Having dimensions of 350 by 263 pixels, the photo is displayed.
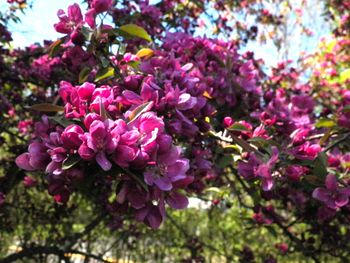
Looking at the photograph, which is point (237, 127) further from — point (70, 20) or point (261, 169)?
point (70, 20)

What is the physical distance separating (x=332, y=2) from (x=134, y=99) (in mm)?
5575

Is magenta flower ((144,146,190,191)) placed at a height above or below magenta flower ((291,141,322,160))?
above

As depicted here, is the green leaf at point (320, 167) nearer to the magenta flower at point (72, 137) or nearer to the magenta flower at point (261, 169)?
the magenta flower at point (261, 169)

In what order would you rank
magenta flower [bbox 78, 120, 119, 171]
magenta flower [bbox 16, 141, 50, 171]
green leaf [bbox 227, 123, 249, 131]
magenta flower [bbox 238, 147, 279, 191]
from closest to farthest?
1. magenta flower [bbox 78, 120, 119, 171]
2. magenta flower [bbox 16, 141, 50, 171]
3. magenta flower [bbox 238, 147, 279, 191]
4. green leaf [bbox 227, 123, 249, 131]

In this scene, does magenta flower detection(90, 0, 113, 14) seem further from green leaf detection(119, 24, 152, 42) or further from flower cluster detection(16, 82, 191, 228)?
flower cluster detection(16, 82, 191, 228)

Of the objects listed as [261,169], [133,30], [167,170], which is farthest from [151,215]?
[133,30]

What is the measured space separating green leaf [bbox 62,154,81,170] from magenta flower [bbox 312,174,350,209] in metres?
Result: 1.01

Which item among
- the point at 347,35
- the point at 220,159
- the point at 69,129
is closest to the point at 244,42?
the point at 347,35

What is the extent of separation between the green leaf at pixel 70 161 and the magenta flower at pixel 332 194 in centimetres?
101

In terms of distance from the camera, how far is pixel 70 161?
1129mm

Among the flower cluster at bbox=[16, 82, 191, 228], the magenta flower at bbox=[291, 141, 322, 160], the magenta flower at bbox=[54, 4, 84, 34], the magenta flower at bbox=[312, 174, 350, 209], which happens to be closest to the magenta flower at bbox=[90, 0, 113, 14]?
the magenta flower at bbox=[54, 4, 84, 34]

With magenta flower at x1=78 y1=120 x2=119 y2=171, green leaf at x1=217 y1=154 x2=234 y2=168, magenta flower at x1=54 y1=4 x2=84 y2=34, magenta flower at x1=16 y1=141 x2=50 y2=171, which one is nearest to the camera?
magenta flower at x1=78 y1=120 x2=119 y2=171

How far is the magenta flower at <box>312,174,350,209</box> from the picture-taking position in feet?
5.68

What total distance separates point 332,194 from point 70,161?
1.08 metres
